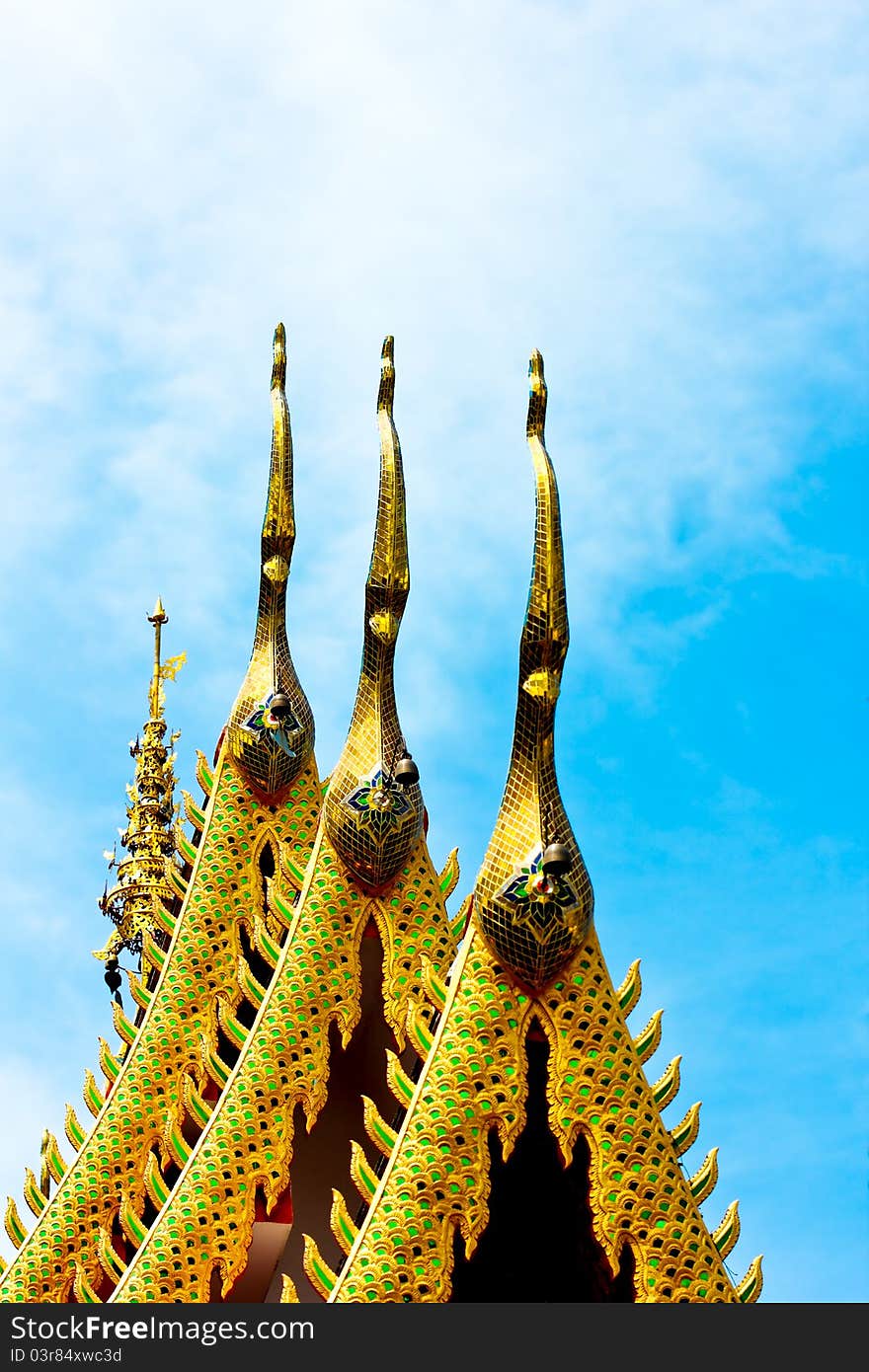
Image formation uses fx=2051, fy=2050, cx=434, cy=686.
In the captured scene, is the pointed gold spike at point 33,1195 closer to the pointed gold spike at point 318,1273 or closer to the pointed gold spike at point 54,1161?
the pointed gold spike at point 54,1161

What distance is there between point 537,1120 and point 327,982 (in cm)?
231

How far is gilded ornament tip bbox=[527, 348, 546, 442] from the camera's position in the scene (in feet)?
37.3

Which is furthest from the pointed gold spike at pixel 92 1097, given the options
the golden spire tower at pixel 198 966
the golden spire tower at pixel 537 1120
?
the golden spire tower at pixel 537 1120

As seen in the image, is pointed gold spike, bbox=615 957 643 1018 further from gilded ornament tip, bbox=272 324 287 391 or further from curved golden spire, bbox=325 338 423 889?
gilded ornament tip, bbox=272 324 287 391

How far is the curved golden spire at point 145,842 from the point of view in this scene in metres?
23.1

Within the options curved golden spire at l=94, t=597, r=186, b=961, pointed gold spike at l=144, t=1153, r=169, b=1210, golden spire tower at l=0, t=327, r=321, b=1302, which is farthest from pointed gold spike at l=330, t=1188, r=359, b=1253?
curved golden spire at l=94, t=597, r=186, b=961

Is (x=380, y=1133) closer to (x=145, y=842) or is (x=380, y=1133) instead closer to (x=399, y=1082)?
(x=399, y=1082)

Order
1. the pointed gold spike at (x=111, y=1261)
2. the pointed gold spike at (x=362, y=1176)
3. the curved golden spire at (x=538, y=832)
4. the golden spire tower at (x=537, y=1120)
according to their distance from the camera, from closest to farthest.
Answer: the golden spire tower at (x=537, y=1120) → the pointed gold spike at (x=362, y=1176) → the curved golden spire at (x=538, y=832) → the pointed gold spike at (x=111, y=1261)

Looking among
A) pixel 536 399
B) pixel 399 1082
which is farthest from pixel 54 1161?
pixel 536 399

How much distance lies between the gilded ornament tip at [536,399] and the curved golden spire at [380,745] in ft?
4.35

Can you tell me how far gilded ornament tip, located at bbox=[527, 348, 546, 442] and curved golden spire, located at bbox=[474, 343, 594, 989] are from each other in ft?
1.58
